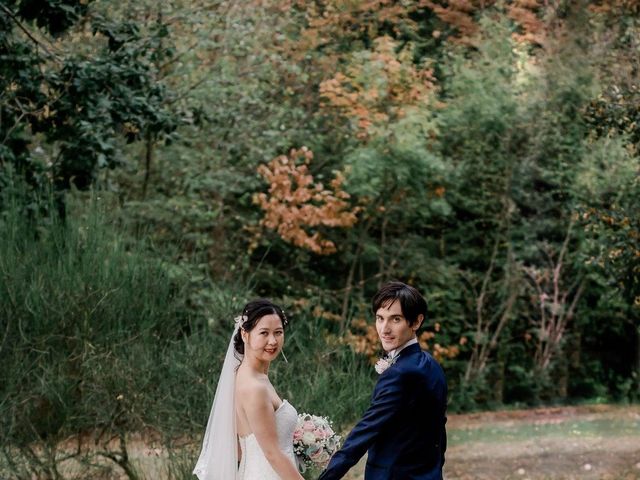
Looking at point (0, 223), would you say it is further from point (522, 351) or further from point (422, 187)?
point (522, 351)

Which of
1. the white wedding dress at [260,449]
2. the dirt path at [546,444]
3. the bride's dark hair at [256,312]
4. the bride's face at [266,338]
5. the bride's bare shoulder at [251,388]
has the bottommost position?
the dirt path at [546,444]

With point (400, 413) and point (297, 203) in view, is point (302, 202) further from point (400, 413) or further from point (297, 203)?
point (400, 413)

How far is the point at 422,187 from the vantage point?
50.5 feet

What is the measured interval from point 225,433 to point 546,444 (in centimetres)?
944

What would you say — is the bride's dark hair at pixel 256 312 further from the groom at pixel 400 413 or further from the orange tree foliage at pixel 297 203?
the orange tree foliage at pixel 297 203

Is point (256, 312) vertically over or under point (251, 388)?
over

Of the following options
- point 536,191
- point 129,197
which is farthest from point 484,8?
point 129,197

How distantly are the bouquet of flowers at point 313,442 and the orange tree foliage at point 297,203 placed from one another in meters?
9.17

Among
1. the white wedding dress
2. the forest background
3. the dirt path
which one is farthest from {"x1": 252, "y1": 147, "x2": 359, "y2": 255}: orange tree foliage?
the white wedding dress

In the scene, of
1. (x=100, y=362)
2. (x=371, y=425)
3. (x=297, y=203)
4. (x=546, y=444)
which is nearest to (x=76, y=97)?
(x=100, y=362)

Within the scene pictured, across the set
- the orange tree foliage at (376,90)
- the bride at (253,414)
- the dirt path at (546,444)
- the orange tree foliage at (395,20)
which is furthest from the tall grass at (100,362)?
the orange tree foliage at (395,20)

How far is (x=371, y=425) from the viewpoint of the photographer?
423cm

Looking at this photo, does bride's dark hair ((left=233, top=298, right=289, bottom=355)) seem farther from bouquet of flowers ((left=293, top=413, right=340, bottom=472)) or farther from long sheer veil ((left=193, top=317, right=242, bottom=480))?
bouquet of flowers ((left=293, top=413, right=340, bottom=472))

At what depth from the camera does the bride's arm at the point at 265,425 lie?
174 inches
